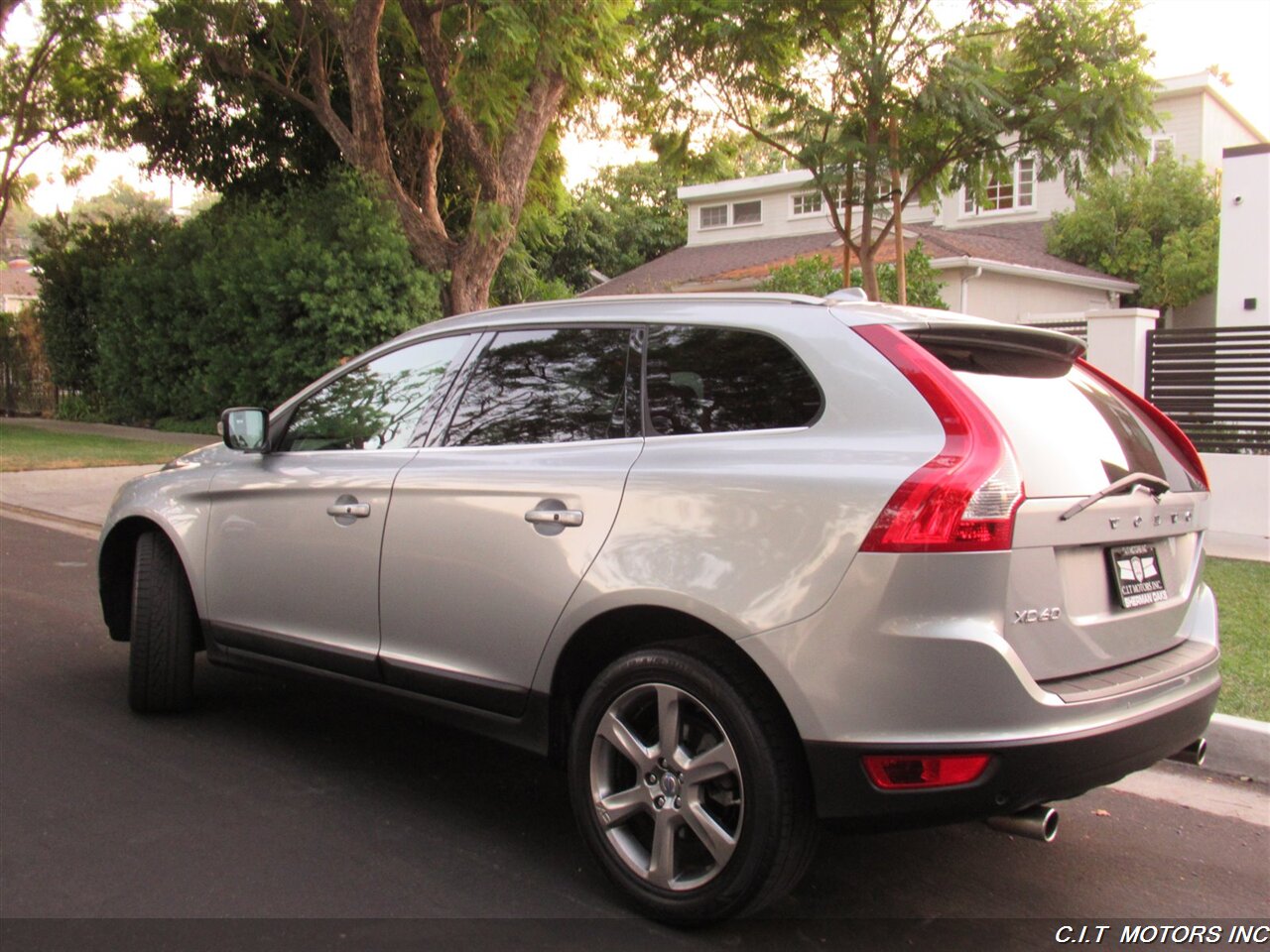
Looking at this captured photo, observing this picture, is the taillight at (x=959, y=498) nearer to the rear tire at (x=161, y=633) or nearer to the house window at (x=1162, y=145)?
the rear tire at (x=161, y=633)

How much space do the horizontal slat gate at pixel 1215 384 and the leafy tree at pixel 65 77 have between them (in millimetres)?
18619

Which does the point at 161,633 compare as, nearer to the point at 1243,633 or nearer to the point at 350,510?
the point at 350,510

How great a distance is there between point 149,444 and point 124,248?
23.8 ft

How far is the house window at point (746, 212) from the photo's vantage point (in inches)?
1177

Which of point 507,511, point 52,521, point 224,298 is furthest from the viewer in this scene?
point 224,298

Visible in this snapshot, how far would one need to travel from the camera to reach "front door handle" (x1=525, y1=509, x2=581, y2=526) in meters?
3.59

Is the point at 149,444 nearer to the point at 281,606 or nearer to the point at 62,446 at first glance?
the point at 62,446

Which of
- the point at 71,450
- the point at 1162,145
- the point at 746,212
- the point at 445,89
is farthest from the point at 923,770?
the point at 746,212

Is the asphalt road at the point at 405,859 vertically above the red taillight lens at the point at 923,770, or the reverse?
the red taillight lens at the point at 923,770

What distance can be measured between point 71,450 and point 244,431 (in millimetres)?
15057

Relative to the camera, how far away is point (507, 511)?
12.5 ft

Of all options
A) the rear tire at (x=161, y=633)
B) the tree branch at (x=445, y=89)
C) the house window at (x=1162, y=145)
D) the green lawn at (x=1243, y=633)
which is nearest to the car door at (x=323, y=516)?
the rear tire at (x=161, y=633)

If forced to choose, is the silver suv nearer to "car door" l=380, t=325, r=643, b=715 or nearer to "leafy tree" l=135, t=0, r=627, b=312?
"car door" l=380, t=325, r=643, b=715

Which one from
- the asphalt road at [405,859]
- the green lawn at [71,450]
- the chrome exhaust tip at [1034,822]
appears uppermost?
the green lawn at [71,450]
